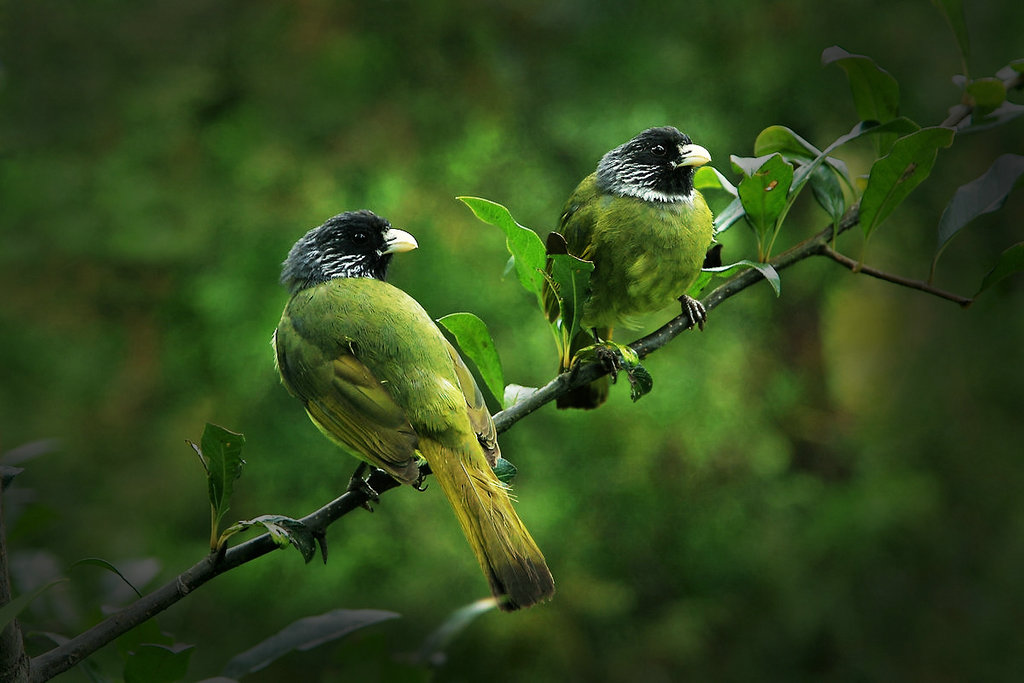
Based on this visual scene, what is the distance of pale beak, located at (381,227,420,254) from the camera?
1.34 metres

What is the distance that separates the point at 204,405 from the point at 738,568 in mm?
2328

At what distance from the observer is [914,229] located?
4.18 meters

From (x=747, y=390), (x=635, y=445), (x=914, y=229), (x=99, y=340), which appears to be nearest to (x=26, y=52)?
(x=99, y=340)

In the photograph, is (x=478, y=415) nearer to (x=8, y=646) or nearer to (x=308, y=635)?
(x=308, y=635)

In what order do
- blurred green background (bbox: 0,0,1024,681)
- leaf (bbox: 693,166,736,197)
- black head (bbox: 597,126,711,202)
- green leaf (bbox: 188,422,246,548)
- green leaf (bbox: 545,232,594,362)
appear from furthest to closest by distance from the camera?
blurred green background (bbox: 0,0,1024,681)
black head (bbox: 597,126,711,202)
leaf (bbox: 693,166,736,197)
green leaf (bbox: 545,232,594,362)
green leaf (bbox: 188,422,246,548)

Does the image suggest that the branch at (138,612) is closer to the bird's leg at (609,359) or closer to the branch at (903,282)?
the bird's leg at (609,359)

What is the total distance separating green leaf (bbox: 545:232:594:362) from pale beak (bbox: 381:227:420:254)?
29cm

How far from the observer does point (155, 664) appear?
3.21 ft

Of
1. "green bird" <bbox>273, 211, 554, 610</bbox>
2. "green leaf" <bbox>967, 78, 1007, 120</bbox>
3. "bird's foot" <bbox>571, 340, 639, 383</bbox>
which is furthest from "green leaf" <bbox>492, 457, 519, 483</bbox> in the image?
"green leaf" <bbox>967, 78, 1007, 120</bbox>

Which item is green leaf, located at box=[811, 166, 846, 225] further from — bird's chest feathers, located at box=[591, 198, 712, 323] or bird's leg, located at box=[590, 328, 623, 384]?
bird's leg, located at box=[590, 328, 623, 384]

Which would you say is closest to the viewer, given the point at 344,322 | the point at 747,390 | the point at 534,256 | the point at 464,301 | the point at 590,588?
the point at 534,256

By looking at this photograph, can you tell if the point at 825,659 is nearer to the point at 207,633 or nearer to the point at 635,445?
the point at 635,445

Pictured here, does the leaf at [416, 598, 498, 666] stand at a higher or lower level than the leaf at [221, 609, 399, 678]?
lower

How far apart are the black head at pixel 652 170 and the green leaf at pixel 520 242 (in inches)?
25.7
